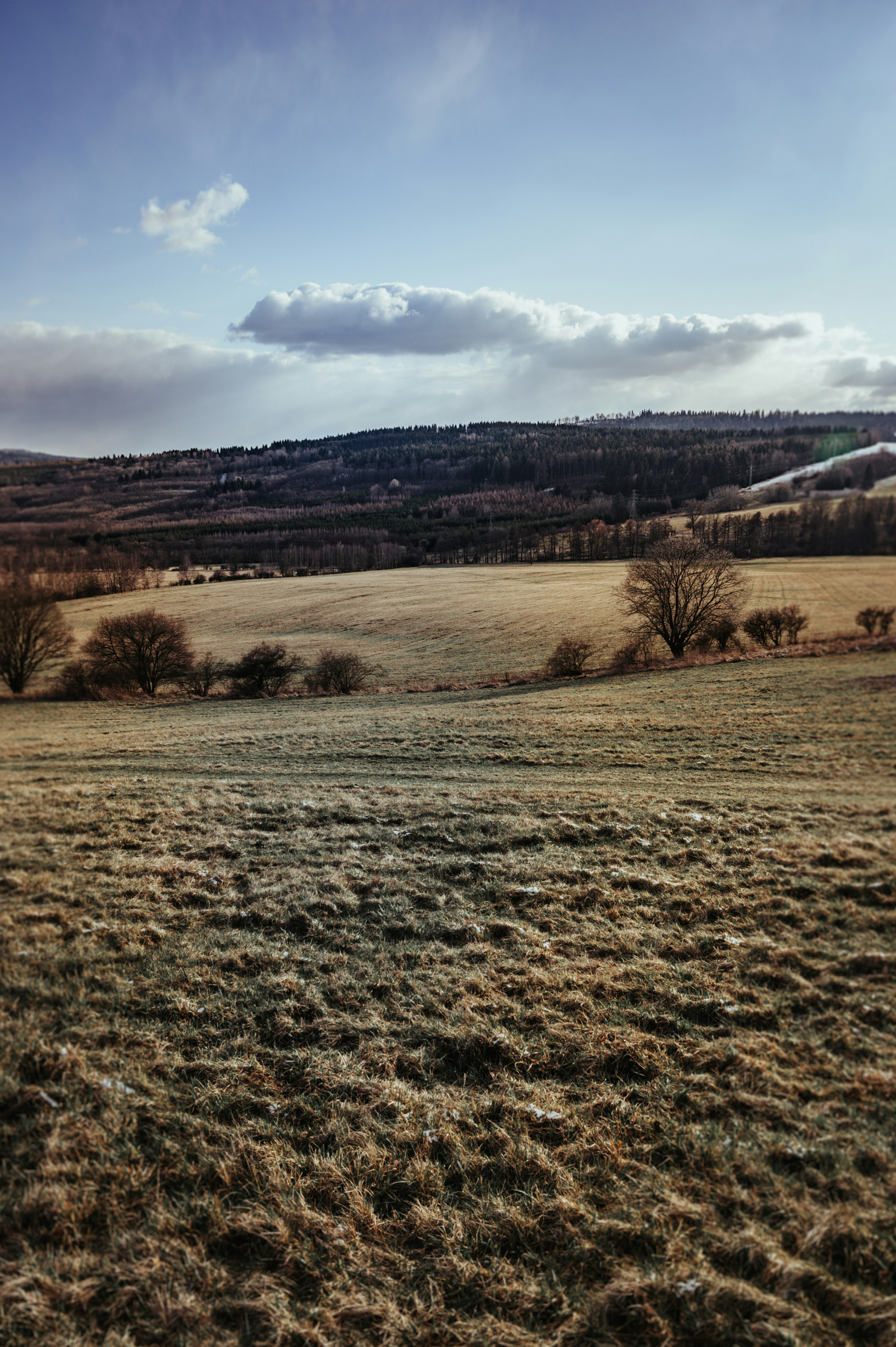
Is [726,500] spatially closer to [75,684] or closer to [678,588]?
[678,588]

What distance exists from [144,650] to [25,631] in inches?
684

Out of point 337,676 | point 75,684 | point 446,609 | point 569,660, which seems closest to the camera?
point 75,684

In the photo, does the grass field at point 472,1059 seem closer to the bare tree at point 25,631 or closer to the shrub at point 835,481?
the bare tree at point 25,631

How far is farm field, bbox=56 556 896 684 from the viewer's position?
7938mm

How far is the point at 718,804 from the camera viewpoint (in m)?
8.82

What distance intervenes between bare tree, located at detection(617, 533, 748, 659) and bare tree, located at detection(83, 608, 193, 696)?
20.2 m

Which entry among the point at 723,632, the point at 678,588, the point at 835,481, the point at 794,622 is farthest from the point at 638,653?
the point at 835,481

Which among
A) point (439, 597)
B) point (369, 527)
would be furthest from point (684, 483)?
point (369, 527)

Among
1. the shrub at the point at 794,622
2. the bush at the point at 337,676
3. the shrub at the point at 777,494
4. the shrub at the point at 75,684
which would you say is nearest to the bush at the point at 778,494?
the shrub at the point at 777,494

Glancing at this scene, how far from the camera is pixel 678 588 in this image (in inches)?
1084

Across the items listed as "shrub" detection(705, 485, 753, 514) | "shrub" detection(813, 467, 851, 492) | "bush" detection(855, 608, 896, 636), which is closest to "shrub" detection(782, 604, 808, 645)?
"bush" detection(855, 608, 896, 636)

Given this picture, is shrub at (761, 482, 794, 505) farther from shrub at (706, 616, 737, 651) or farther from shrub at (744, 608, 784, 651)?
shrub at (706, 616, 737, 651)

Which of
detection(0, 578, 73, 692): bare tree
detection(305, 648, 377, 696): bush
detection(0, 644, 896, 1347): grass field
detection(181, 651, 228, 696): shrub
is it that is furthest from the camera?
detection(305, 648, 377, 696): bush

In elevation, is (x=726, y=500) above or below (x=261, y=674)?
above
